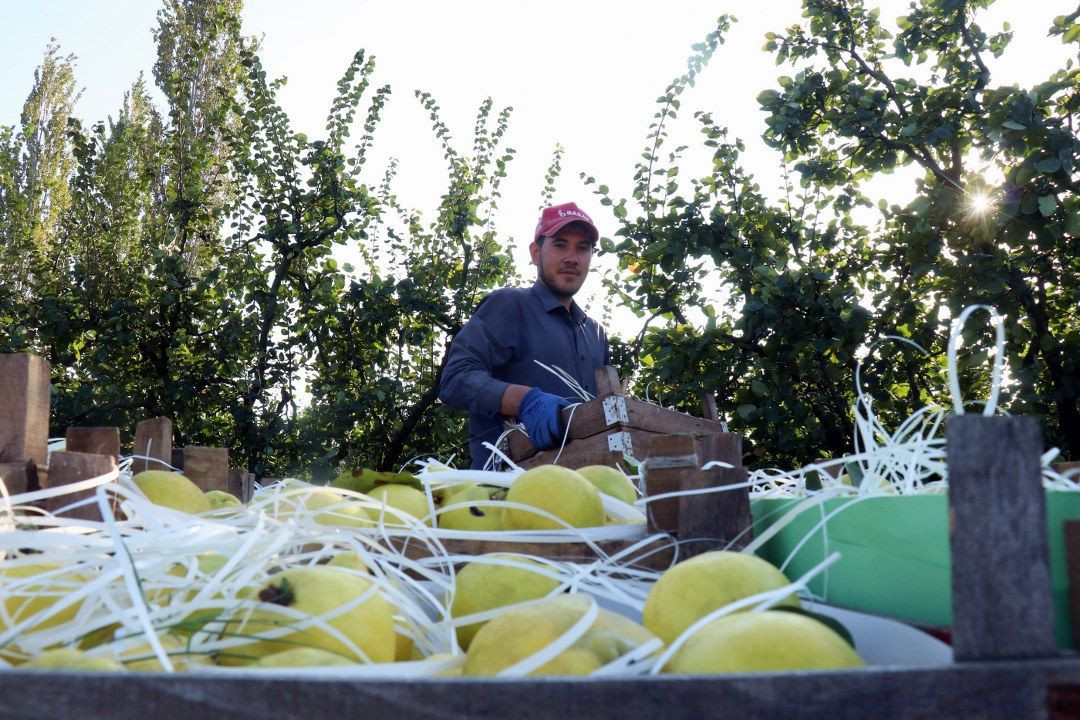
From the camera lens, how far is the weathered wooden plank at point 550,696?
0.59 m

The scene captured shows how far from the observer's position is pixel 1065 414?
14.1ft

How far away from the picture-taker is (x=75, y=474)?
1.41 m

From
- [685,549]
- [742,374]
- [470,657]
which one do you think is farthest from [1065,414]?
[470,657]

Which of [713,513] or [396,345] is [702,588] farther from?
[396,345]

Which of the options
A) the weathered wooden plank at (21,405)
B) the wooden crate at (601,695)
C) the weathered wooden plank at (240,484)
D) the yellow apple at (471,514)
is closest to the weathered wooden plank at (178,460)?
the weathered wooden plank at (240,484)

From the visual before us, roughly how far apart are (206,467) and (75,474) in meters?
1.05

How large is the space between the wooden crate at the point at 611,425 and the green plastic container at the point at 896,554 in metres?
1.37

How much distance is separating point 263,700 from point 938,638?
680 millimetres

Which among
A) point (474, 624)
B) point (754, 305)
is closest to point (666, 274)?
point (754, 305)

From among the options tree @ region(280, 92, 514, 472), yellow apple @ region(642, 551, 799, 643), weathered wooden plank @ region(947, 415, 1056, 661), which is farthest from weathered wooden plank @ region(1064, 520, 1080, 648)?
tree @ region(280, 92, 514, 472)

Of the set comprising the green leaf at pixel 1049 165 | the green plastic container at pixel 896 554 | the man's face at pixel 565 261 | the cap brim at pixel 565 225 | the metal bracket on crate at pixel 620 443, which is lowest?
the green plastic container at pixel 896 554

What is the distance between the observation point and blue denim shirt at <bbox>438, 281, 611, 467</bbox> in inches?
144

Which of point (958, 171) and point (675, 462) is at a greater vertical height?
point (958, 171)

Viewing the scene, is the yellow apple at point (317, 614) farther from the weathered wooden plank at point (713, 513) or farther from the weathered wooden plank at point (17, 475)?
the weathered wooden plank at point (17, 475)
